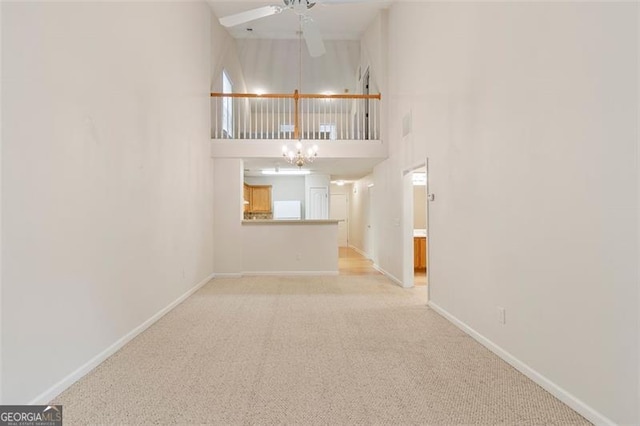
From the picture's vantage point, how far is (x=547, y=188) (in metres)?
2.11

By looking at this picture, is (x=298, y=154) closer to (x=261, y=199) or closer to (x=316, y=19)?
(x=316, y=19)

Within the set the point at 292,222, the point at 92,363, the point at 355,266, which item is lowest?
the point at 355,266

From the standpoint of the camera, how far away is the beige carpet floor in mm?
1887

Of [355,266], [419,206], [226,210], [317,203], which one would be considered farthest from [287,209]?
[419,206]

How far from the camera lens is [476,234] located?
301 centimetres

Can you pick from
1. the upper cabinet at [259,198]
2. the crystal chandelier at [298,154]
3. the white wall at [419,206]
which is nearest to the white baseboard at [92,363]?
the crystal chandelier at [298,154]

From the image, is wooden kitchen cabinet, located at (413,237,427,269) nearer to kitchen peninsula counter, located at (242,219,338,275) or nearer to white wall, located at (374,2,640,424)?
kitchen peninsula counter, located at (242,219,338,275)

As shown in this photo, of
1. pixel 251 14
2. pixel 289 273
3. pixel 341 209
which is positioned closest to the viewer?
pixel 251 14

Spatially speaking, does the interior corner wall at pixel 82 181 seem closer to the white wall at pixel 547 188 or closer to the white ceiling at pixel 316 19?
the white ceiling at pixel 316 19

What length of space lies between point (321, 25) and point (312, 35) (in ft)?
12.6

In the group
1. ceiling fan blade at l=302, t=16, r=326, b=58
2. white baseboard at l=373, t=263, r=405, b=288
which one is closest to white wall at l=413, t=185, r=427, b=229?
white baseboard at l=373, t=263, r=405, b=288

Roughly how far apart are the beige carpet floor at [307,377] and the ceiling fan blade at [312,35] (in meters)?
3.18

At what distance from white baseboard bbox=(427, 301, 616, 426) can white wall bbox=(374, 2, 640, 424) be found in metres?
0.01

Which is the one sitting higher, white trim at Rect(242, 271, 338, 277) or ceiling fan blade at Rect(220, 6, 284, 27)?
ceiling fan blade at Rect(220, 6, 284, 27)
